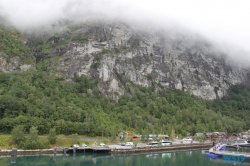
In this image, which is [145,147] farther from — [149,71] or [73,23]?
[73,23]

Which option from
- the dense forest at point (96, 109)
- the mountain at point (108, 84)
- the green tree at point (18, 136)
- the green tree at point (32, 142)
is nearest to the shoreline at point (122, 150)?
the green tree at point (32, 142)

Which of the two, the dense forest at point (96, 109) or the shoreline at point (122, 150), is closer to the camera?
the shoreline at point (122, 150)

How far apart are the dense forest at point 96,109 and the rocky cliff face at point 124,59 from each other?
21.2 feet

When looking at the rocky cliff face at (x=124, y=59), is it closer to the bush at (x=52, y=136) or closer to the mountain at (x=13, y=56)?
the mountain at (x=13, y=56)

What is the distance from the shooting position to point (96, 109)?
416ft

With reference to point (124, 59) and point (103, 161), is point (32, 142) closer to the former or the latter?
point (103, 161)

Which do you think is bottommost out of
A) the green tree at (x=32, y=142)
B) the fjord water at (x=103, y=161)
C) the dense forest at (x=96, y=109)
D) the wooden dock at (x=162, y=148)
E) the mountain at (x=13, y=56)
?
the fjord water at (x=103, y=161)

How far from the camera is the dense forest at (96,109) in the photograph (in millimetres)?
99812

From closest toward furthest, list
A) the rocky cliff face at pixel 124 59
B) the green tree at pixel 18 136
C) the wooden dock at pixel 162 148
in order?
the green tree at pixel 18 136 < the wooden dock at pixel 162 148 < the rocky cliff face at pixel 124 59

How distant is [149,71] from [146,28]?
36729mm

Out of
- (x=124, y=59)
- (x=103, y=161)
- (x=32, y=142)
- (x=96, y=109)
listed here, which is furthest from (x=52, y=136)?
(x=124, y=59)

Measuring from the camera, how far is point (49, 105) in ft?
344

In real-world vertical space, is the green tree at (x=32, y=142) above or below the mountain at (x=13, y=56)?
below

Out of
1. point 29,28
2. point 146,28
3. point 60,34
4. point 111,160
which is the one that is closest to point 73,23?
point 60,34
